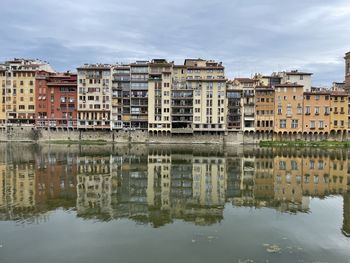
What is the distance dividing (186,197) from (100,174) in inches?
605

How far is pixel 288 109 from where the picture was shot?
102 meters

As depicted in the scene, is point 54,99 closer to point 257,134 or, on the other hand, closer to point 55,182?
point 257,134

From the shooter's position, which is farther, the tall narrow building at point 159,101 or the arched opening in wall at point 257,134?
the tall narrow building at point 159,101

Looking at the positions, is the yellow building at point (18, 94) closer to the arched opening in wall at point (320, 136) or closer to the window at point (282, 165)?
the window at point (282, 165)

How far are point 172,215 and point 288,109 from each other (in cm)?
8200

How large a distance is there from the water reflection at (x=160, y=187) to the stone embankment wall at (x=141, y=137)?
135 ft

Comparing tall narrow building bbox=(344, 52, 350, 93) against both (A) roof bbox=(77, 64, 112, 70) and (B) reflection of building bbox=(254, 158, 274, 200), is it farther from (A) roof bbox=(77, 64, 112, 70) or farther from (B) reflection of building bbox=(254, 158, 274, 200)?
(A) roof bbox=(77, 64, 112, 70)

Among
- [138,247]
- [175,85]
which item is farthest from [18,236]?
[175,85]

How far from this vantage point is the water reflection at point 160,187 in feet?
91.2

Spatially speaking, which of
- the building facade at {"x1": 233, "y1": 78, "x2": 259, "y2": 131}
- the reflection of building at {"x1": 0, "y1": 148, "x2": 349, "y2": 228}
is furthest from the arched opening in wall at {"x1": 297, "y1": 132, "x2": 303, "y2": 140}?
the reflection of building at {"x1": 0, "y1": 148, "x2": 349, "y2": 228}

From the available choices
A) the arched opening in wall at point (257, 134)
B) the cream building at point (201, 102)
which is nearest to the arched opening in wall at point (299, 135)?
the arched opening in wall at point (257, 134)

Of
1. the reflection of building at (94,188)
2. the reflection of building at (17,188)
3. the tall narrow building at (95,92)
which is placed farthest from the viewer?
the tall narrow building at (95,92)

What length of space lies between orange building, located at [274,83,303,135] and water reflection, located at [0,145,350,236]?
4309 centimetres

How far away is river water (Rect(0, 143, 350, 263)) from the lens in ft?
64.3
